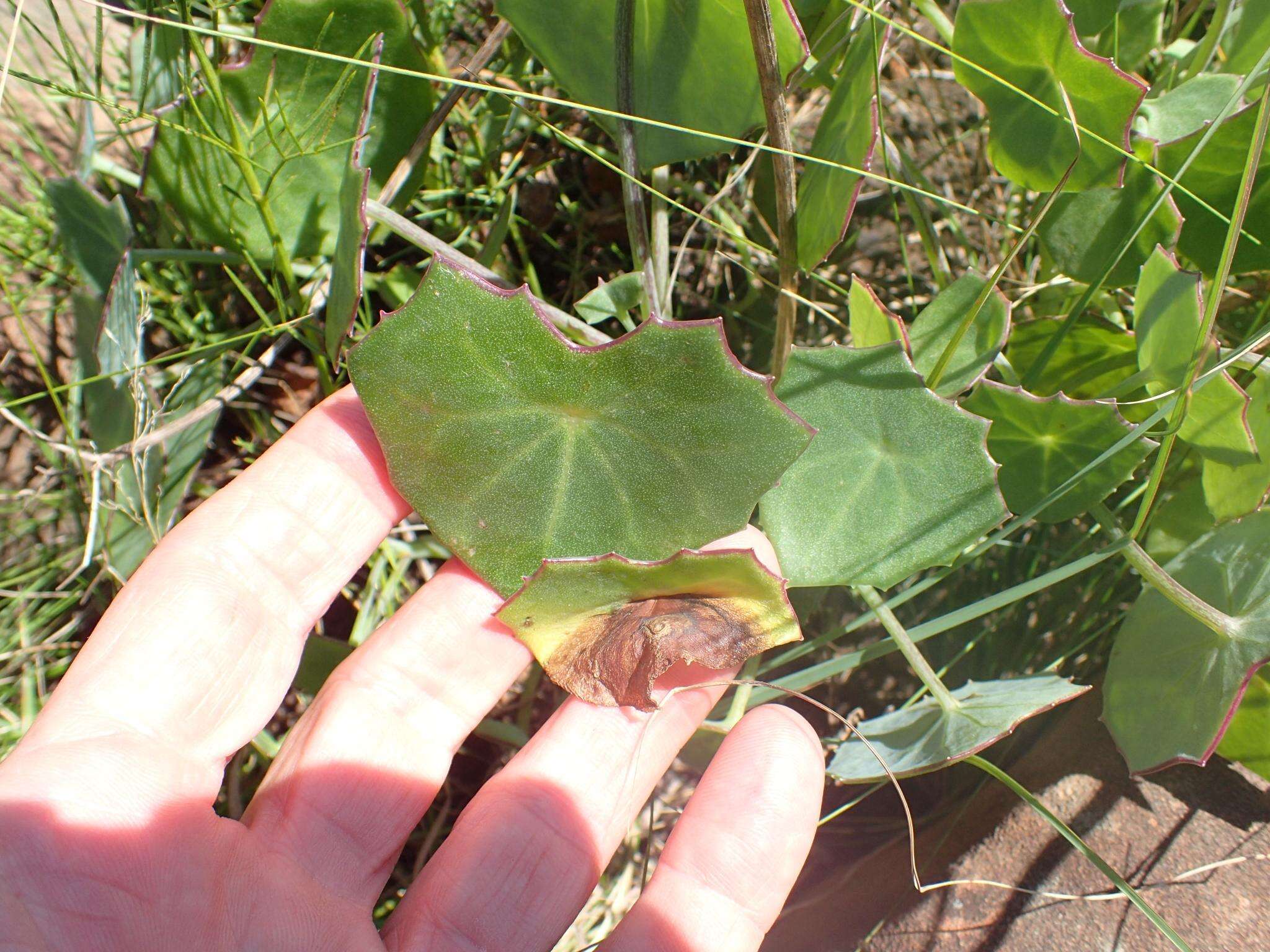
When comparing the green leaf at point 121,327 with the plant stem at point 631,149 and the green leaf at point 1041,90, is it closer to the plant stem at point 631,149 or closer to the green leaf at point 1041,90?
the plant stem at point 631,149

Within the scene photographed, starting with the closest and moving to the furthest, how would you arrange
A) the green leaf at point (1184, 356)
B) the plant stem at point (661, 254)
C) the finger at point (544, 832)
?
the green leaf at point (1184, 356) < the finger at point (544, 832) < the plant stem at point (661, 254)

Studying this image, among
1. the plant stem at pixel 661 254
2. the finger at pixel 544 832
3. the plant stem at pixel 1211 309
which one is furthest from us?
the plant stem at pixel 661 254

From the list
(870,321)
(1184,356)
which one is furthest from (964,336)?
(1184,356)

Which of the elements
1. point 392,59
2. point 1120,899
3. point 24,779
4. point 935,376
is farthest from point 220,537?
point 1120,899

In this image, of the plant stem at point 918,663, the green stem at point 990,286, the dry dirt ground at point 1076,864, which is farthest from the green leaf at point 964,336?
the dry dirt ground at point 1076,864

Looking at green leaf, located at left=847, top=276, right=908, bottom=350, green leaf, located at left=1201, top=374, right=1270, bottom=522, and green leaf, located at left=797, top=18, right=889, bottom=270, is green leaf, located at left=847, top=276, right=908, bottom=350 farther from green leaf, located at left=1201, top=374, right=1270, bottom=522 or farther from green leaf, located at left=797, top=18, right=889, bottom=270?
green leaf, located at left=1201, top=374, right=1270, bottom=522

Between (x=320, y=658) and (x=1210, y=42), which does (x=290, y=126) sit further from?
(x=1210, y=42)

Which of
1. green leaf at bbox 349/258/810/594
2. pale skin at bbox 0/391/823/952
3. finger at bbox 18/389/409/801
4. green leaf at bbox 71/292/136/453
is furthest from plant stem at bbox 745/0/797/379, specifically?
green leaf at bbox 71/292/136/453
